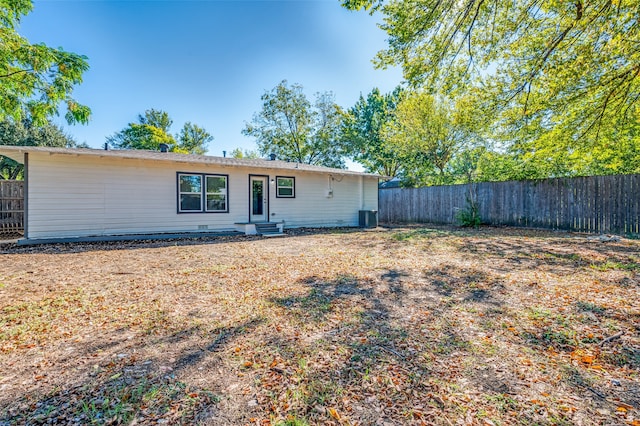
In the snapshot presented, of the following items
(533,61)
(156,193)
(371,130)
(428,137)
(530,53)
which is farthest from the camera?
(371,130)

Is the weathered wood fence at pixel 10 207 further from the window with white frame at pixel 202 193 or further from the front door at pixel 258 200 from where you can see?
the front door at pixel 258 200

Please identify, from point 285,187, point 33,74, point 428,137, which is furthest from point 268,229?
point 428,137

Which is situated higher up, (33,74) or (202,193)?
(33,74)

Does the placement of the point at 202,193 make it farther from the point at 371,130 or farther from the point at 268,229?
the point at 371,130

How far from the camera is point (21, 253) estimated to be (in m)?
6.71

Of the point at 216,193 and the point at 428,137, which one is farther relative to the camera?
the point at 428,137

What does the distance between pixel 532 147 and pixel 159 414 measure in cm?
1192

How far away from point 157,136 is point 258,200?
77.6ft

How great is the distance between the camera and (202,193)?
1027cm

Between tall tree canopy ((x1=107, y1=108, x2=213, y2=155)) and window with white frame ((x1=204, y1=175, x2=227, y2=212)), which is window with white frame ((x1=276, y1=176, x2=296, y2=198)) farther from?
tall tree canopy ((x1=107, y1=108, x2=213, y2=155))

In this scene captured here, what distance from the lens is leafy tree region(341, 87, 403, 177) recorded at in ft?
82.5

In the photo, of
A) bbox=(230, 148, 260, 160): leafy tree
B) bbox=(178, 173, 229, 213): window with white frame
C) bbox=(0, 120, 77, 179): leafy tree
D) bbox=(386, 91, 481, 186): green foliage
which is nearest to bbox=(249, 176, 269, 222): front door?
bbox=(178, 173, 229, 213): window with white frame

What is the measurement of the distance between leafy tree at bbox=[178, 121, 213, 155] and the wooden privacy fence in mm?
27763

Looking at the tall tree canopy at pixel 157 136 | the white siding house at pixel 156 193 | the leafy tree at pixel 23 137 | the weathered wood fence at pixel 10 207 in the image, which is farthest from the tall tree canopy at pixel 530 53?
the tall tree canopy at pixel 157 136
